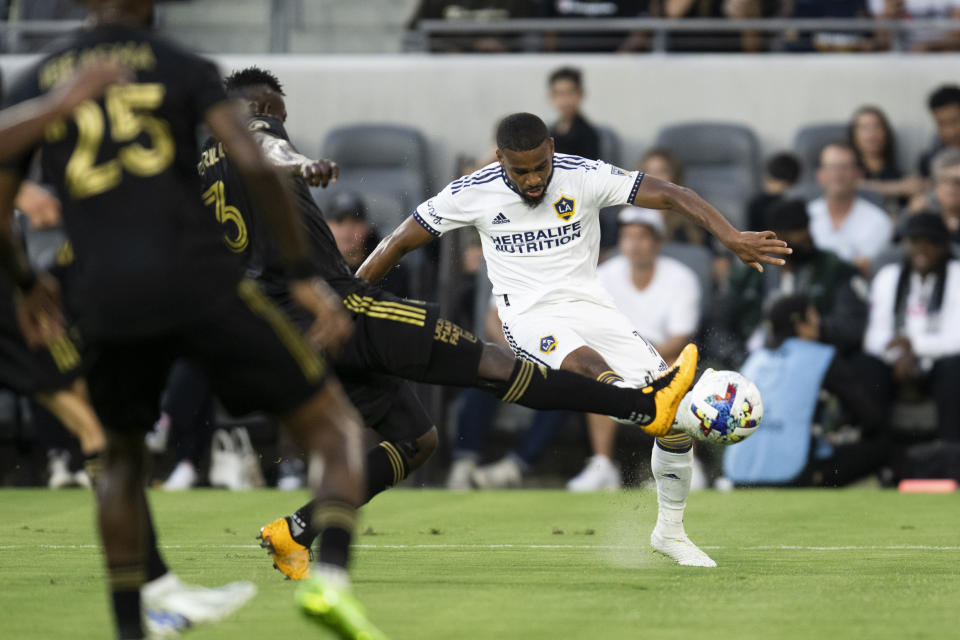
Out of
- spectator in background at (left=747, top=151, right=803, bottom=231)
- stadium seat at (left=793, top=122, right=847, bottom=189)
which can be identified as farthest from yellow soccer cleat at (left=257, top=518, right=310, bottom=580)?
stadium seat at (left=793, top=122, right=847, bottom=189)

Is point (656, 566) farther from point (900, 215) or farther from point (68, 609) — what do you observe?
point (900, 215)

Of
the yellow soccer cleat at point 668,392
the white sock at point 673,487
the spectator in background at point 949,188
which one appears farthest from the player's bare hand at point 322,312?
the spectator in background at point 949,188

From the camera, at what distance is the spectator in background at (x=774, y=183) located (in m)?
12.8

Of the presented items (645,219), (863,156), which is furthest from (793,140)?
(645,219)

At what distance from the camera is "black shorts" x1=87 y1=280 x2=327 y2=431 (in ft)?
14.9

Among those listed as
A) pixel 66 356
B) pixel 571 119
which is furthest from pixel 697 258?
pixel 66 356

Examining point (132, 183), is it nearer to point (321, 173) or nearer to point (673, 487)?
point (321, 173)

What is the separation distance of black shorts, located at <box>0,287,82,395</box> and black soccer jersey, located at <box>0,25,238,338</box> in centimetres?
448

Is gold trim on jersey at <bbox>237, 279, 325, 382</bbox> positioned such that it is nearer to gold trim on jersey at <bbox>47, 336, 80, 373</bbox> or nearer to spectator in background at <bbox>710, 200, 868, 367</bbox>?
gold trim on jersey at <bbox>47, 336, 80, 373</bbox>

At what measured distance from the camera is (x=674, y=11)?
14.5 meters

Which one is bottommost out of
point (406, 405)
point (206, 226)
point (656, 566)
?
point (656, 566)

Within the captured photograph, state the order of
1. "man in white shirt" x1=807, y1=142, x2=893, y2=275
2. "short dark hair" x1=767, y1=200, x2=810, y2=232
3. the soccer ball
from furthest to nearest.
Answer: "man in white shirt" x1=807, y1=142, x2=893, y2=275, "short dark hair" x1=767, y1=200, x2=810, y2=232, the soccer ball

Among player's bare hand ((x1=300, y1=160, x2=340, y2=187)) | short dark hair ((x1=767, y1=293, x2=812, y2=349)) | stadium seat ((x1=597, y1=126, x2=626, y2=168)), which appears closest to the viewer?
player's bare hand ((x1=300, y1=160, x2=340, y2=187))

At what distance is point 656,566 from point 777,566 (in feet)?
1.86
